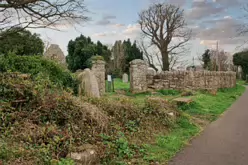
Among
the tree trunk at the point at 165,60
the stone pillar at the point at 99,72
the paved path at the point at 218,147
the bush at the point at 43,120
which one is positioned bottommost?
the paved path at the point at 218,147

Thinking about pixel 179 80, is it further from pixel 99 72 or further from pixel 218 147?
pixel 218 147

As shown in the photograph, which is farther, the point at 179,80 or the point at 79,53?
the point at 79,53

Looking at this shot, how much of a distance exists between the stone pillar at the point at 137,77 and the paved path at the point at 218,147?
780 cm

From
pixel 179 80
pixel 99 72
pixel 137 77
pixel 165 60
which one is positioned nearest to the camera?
pixel 99 72

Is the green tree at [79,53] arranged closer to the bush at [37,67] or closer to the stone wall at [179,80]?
the stone wall at [179,80]

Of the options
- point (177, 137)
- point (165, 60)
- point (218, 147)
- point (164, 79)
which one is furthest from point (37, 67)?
point (165, 60)

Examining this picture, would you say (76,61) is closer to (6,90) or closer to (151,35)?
(151,35)

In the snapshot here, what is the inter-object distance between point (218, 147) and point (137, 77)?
10.2 meters

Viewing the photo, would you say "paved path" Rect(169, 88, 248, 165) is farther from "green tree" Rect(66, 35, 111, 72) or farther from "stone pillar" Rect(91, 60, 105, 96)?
"green tree" Rect(66, 35, 111, 72)

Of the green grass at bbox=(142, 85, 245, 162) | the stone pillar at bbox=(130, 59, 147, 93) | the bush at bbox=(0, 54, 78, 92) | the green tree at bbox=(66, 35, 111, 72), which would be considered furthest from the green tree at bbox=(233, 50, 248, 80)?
the bush at bbox=(0, 54, 78, 92)

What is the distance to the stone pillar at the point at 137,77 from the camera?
1529 cm

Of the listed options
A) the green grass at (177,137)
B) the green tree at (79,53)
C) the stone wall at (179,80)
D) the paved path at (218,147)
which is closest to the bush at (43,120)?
the green grass at (177,137)

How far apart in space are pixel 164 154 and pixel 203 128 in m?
2.71

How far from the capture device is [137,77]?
1536 centimetres
